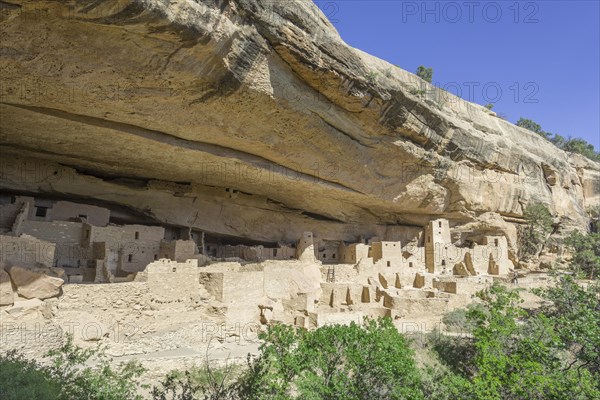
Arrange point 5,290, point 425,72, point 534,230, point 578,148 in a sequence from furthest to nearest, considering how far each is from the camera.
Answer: point 578,148 → point 425,72 → point 534,230 → point 5,290

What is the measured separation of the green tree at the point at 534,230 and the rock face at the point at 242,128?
605 mm

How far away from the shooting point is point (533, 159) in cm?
2328

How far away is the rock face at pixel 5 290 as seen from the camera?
8.82m

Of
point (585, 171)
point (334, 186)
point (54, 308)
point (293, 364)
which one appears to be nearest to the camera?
point (293, 364)

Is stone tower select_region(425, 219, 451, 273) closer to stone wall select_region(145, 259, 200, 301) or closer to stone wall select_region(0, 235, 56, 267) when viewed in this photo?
stone wall select_region(145, 259, 200, 301)

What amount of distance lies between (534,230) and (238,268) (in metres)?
17.7

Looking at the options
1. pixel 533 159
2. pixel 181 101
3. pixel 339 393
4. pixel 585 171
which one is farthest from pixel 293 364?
pixel 585 171

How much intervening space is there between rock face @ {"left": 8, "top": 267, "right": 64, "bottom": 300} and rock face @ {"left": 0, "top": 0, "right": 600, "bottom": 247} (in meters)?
4.39

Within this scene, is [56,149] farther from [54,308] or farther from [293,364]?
[293,364]

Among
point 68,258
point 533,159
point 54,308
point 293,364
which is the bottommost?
point 293,364

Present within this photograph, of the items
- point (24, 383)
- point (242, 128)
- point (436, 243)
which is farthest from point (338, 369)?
point (436, 243)

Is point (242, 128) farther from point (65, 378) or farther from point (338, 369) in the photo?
point (65, 378)

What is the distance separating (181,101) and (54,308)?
19.3 ft

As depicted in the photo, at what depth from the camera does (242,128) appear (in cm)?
1335
